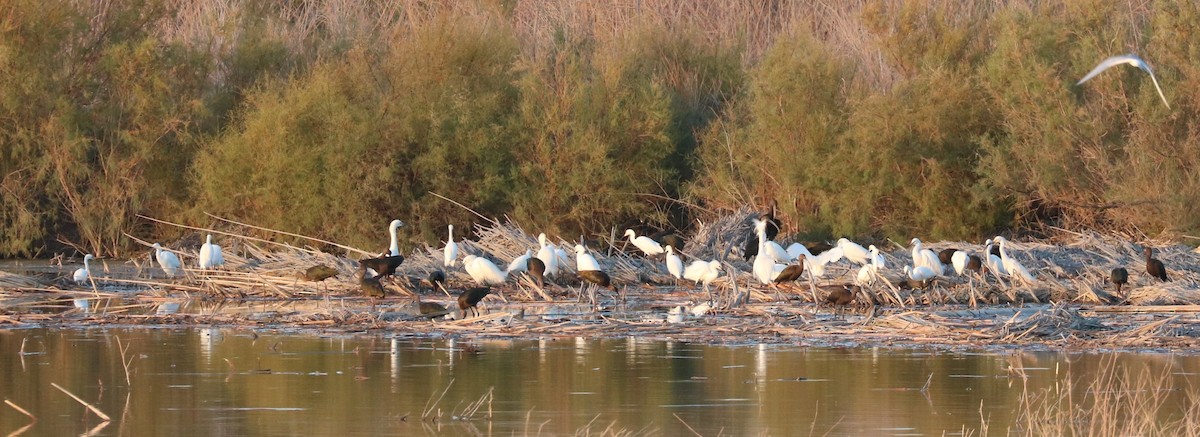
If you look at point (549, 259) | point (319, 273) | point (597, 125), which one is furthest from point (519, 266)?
point (597, 125)

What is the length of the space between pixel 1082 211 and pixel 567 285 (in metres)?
9.99

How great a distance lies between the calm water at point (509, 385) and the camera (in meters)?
9.16

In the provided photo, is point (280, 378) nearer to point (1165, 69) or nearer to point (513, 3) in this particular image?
point (1165, 69)

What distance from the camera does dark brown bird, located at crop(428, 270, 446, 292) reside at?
1692cm

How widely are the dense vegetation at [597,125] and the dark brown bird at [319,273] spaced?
850 cm

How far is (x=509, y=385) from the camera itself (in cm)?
1079

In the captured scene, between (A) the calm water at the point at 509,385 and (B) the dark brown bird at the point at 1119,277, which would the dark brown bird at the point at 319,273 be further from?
(B) the dark brown bird at the point at 1119,277

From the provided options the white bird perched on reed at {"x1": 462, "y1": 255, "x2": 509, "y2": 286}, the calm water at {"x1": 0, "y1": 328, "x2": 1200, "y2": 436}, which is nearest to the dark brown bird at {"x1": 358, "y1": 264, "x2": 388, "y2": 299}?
the white bird perched on reed at {"x1": 462, "y1": 255, "x2": 509, "y2": 286}

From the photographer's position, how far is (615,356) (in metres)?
12.4

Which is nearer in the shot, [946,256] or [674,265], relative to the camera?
[674,265]

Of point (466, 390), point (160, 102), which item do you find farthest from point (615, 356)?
point (160, 102)

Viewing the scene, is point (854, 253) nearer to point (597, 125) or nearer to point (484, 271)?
point (484, 271)

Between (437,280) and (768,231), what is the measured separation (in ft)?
26.0

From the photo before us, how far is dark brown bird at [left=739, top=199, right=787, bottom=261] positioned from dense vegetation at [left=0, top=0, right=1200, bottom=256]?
0.93 ft
